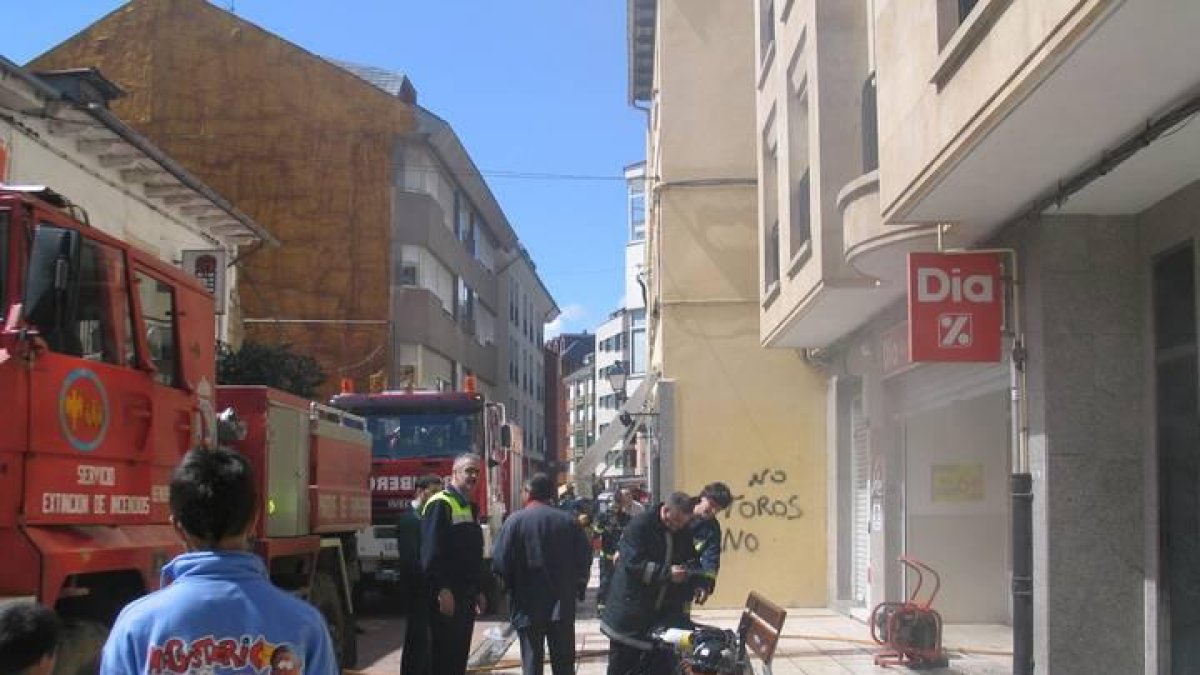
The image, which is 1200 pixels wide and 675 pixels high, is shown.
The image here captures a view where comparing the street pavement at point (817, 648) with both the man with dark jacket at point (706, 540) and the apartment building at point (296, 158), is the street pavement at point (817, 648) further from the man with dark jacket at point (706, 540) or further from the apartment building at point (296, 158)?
the apartment building at point (296, 158)

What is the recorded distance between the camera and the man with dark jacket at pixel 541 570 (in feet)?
26.4

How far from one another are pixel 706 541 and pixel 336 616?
3.40m

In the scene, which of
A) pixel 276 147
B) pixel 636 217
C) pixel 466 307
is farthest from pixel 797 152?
pixel 636 217

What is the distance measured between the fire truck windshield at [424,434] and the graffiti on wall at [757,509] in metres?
3.84

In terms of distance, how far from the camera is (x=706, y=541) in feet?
29.6

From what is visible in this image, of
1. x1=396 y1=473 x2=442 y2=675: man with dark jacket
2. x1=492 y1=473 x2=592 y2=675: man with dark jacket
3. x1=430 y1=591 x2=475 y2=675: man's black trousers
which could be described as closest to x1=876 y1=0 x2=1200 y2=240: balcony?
x1=492 y1=473 x2=592 y2=675: man with dark jacket

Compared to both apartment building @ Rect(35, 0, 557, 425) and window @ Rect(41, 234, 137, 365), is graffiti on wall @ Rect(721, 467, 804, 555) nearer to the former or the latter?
window @ Rect(41, 234, 137, 365)

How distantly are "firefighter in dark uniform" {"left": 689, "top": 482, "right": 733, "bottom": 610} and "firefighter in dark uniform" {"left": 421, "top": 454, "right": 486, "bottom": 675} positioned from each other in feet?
4.82

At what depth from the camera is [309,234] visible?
1254 inches

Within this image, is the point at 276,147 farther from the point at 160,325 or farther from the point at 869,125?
the point at 160,325

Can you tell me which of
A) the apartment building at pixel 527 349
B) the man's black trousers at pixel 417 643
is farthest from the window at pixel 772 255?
the apartment building at pixel 527 349

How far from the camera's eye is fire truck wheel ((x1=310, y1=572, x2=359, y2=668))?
1006 centimetres

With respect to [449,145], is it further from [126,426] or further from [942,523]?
[126,426]

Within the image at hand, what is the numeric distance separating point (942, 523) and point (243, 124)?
23.4 meters
